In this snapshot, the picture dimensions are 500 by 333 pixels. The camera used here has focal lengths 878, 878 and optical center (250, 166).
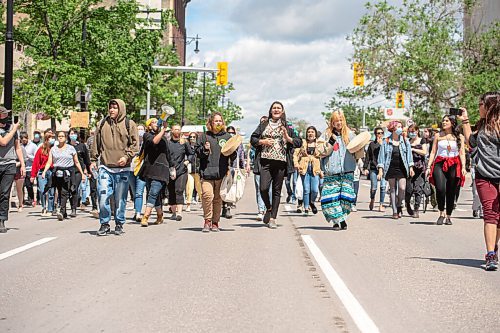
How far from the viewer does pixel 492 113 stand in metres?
9.88

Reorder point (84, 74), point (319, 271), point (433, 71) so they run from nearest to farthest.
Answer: point (319, 271), point (84, 74), point (433, 71)

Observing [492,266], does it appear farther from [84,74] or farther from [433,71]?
[433,71]

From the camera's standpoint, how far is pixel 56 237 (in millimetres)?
13031

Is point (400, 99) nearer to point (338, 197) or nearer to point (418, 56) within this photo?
point (418, 56)

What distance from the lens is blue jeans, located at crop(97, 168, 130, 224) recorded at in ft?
43.0

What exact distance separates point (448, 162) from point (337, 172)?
7.96 feet

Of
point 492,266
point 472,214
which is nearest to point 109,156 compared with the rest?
point 492,266

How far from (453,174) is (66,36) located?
80.6ft

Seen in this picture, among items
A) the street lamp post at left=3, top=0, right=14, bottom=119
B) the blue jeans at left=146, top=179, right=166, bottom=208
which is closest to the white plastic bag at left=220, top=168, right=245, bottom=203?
the blue jeans at left=146, top=179, right=166, bottom=208

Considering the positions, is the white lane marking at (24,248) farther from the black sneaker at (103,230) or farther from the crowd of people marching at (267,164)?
the crowd of people marching at (267,164)

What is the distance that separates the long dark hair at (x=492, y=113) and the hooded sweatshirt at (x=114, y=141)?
5.43 m

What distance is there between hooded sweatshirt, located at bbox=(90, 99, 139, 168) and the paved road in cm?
119

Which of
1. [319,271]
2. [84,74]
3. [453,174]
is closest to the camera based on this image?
[319,271]

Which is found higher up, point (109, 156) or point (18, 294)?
point (109, 156)
